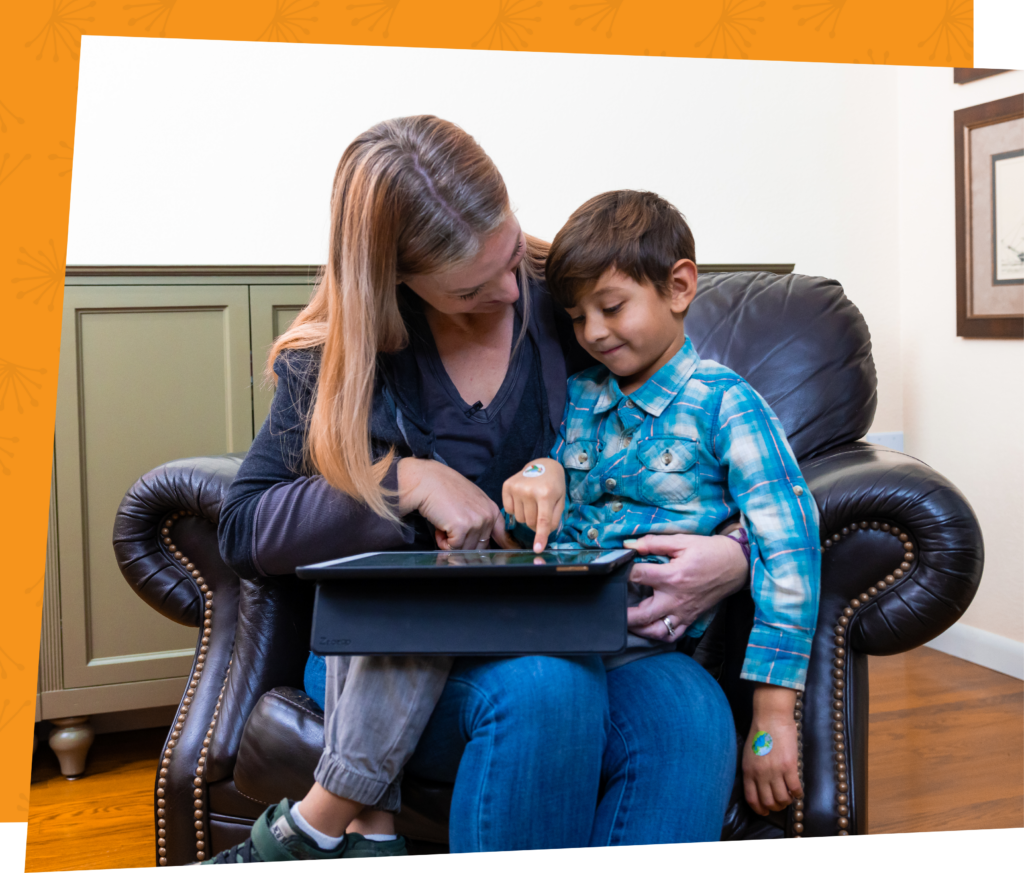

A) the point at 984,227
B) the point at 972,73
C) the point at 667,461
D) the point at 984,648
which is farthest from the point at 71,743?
the point at 972,73

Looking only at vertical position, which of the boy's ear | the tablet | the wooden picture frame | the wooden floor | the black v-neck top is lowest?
the wooden floor

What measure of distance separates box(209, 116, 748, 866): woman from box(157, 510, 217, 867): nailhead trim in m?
0.18

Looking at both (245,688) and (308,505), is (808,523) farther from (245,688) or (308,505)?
(245,688)

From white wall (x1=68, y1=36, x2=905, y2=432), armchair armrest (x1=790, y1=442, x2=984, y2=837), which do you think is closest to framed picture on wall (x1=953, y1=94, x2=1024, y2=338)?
white wall (x1=68, y1=36, x2=905, y2=432)

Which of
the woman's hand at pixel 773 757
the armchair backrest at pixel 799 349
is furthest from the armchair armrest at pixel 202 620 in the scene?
the armchair backrest at pixel 799 349

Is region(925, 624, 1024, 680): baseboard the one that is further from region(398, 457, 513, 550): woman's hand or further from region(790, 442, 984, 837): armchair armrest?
region(398, 457, 513, 550): woman's hand

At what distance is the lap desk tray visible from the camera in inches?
32.4

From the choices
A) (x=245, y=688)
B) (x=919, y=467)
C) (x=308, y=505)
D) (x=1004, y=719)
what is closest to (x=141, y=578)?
(x=245, y=688)

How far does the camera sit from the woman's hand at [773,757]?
36.9 inches

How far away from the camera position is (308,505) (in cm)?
102

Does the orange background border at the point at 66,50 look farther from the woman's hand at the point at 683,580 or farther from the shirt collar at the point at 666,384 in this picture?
the woman's hand at the point at 683,580

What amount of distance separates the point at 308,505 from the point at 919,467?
723mm

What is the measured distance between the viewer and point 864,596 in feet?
3.39

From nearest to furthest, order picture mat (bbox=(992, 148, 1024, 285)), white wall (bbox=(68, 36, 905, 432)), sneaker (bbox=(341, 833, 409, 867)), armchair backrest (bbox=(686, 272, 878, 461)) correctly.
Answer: sneaker (bbox=(341, 833, 409, 867)), armchair backrest (bbox=(686, 272, 878, 461)), white wall (bbox=(68, 36, 905, 432)), picture mat (bbox=(992, 148, 1024, 285))
